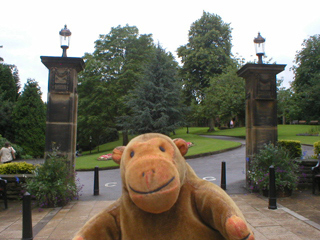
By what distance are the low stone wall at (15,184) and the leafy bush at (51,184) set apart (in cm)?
58

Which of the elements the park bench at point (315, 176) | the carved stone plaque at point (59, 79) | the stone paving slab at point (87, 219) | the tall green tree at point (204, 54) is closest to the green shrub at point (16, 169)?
the stone paving slab at point (87, 219)

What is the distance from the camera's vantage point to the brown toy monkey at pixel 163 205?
1964mm

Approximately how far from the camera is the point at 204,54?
35094mm

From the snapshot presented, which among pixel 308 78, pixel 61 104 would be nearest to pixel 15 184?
pixel 61 104

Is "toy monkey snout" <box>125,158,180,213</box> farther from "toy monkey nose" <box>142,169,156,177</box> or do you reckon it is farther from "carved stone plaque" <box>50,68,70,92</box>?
"carved stone plaque" <box>50,68,70,92</box>

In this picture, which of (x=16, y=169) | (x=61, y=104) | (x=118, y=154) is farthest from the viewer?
(x=16, y=169)

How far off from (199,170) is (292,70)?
126 feet

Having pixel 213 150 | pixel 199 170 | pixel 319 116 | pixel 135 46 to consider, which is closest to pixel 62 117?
pixel 199 170

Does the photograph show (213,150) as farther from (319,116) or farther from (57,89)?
(319,116)

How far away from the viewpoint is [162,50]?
23984mm

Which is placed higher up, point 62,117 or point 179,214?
point 62,117

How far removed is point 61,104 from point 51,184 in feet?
7.48

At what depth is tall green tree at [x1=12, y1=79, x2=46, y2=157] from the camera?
27.0 metres

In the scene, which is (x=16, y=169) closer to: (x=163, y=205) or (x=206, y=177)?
(x=206, y=177)
